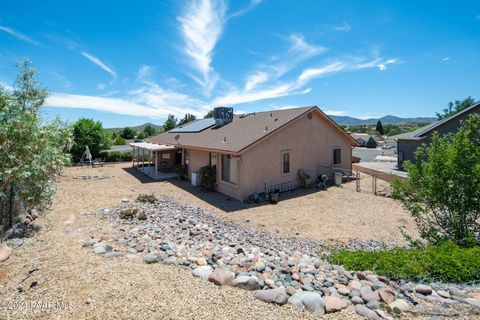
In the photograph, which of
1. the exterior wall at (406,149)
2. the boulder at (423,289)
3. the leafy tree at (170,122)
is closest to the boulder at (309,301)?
the boulder at (423,289)

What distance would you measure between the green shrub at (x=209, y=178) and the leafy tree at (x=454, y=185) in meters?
10.0

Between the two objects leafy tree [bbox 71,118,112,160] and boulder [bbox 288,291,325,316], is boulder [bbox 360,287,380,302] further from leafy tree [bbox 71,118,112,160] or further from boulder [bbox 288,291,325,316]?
leafy tree [bbox 71,118,112,160]

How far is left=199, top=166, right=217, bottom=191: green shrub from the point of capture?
49.3 ft

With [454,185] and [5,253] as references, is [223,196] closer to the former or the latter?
[5,253]

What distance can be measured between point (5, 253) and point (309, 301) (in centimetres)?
631

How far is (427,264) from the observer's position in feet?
17.1

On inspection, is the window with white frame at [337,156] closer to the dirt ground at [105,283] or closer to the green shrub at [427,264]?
the dirt ground at [105,283]

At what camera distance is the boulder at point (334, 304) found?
151 inches

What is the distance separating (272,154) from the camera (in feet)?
47.2

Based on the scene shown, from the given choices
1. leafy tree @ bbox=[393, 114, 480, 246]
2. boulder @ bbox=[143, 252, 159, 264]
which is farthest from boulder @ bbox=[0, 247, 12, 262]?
leafy tree @ bbox=[393, 114, 480, 246]

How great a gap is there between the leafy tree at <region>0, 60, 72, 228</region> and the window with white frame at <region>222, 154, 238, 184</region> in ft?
24.8

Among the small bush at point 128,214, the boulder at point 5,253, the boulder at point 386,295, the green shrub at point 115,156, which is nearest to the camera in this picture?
the boulder at point 386,295

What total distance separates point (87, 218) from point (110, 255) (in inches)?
165

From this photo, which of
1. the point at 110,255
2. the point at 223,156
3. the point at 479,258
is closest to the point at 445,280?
the point at 479,258
